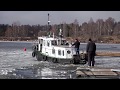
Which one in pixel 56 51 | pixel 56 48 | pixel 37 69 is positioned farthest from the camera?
pixel 56 48

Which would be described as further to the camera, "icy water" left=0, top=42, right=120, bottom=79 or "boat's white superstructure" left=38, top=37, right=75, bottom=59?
"boat's white superstructure" left=38, top=37, right=75, bottom=59

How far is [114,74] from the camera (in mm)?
14805

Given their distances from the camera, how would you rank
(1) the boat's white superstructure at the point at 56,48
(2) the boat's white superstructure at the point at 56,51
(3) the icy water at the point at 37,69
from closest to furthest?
(3) the icy water at the point at 37,69
(2) the boat's white superstructure at the point at 56,51
(1) the boat's white superstructure at the point at 56,48

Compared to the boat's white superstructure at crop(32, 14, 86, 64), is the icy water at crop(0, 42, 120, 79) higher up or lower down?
lower down

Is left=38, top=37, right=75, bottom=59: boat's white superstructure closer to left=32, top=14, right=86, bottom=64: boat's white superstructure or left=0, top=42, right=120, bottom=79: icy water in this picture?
left=32, top=14, right=86, bottom=64: boat's white superstructure

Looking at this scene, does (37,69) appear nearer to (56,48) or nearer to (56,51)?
(56,51)

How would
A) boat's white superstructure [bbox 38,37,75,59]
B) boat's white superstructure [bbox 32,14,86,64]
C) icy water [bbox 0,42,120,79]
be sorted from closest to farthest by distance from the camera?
icy water [bbox 0,42,120,79]
boat's white superstructure [bbox 32,14,86,64]
boat's white superstructure [bbox 38,37,75,59]

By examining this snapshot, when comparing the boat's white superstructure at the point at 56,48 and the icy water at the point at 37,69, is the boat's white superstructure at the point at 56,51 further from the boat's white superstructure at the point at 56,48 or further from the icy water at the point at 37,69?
the icy water at the point at 37,69

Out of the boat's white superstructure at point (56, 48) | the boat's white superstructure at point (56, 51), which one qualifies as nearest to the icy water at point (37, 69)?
the boat's white superstructure at point (56, 51)

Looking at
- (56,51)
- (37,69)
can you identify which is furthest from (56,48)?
(37,69)

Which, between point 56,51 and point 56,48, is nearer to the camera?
point 56,51

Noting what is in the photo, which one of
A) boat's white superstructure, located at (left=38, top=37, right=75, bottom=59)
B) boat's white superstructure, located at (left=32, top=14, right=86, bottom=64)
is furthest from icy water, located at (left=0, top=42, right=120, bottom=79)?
boat's white superstructure, located at (left=38, top=37, right=75, bottom=59)

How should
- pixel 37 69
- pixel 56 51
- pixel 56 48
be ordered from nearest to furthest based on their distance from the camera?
pixel 37 69, pixel 56 51, pixel 56 48
